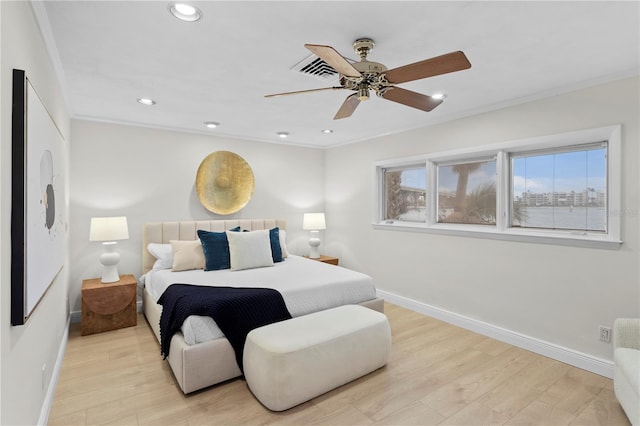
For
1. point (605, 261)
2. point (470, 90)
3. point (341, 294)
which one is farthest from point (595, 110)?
point (341, 294)

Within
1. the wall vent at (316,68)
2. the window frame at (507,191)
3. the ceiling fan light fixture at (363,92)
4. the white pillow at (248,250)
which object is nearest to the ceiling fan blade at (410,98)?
the ceiling fan light fixture at (363,92)

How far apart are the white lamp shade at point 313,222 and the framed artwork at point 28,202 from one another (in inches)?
140

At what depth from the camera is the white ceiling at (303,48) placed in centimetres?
175

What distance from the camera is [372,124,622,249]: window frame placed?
262 centimetres

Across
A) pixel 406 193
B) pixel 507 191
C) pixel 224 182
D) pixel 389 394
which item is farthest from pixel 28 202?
pixel 406 193

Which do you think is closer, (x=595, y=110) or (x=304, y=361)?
(x=304, y=361)

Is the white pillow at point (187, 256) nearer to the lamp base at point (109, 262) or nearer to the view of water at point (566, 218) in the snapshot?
the lamp base at point (109, 262)

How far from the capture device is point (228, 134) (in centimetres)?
470

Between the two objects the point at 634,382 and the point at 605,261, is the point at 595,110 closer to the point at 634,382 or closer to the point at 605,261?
the point at 605,261

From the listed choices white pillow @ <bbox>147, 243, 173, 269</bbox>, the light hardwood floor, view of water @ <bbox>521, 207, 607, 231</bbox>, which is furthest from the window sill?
white pillow @ <bbox>147, 243, 173, 269</bbox>

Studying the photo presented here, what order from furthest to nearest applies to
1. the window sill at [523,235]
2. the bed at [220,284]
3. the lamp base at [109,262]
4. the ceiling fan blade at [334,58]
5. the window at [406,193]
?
the window at [406,193]
the lamp base at [109,262]
the window sill at [523,235]
the bed at [220,284]
the ceiling fan blade at [334,58]

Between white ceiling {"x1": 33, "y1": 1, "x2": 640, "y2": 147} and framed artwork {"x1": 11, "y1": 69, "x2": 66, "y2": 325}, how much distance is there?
0.65 metres

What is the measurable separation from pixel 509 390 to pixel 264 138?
415 cm

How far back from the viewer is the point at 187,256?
3674mm
